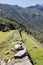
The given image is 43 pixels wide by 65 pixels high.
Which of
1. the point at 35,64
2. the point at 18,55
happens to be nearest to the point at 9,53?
the point at 18,55

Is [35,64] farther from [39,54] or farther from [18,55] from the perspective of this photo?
[39,54]

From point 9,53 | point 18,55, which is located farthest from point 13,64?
point 9,53

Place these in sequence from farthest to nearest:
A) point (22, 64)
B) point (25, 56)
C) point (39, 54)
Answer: point (39, 54), point (25, 56), point (22, 64)

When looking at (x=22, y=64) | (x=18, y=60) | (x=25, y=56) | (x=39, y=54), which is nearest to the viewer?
(x=22, y=64)

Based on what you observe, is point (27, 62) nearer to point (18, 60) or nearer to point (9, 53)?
point (18, 60)

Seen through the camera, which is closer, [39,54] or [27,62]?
[27,62]

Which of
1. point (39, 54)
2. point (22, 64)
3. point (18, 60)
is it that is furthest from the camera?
point (39, 54)

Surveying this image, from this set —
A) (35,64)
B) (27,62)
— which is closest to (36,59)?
(35,64)

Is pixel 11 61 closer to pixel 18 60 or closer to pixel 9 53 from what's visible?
pixel 18 60

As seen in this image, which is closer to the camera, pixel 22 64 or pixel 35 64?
pixel 22 64
